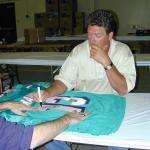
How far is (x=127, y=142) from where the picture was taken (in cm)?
147

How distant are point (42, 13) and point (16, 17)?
1.30 metres

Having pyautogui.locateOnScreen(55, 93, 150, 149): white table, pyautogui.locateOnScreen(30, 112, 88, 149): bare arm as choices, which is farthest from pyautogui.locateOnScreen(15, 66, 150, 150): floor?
pyautogui.locateOnScreen(30, 112, 88, 149): bare arm

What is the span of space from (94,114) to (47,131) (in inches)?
16.2

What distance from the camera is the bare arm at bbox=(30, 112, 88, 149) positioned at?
1415 millimetres

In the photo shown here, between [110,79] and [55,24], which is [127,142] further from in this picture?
[55,24]

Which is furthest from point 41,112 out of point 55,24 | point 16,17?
point 16,17

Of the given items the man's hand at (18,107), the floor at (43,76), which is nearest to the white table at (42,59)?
the floor at (43,76)

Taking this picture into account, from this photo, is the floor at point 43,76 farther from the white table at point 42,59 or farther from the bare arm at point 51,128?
the bare arm at point 51,128

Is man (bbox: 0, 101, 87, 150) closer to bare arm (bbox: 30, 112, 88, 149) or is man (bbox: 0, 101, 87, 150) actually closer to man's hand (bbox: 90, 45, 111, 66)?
bare arm (bbox: 30, 112, 88, 149)

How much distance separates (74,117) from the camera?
171 cm

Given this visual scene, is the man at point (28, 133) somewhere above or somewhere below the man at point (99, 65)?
below

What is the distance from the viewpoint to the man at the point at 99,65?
217cm

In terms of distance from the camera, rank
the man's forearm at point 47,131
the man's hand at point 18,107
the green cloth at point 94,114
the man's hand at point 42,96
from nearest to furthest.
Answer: the man's forearm at point 47,131 < the green cloth at point 94,114 < the man's hand at point 18,107 < the man's hand at point 42,96

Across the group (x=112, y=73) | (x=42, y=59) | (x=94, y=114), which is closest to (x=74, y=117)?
(x=94, y=114)
